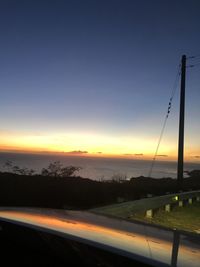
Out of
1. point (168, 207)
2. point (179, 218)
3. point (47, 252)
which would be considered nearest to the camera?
point (47, 252)

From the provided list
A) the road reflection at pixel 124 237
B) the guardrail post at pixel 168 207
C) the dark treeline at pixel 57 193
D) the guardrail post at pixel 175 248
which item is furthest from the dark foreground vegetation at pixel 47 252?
the guardrail post at pixel 168 207

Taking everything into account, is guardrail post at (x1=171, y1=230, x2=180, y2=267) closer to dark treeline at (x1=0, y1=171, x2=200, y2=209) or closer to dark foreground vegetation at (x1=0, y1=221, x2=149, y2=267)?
dark foreground vegetation at (x1=0, y1=221, x2=149, y2=267)

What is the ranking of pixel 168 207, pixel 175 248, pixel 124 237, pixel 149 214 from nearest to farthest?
pixel 175 248 < pixel 124 237 < pixel 149 214 < pixel 168 207

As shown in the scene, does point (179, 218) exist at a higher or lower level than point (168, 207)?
lower

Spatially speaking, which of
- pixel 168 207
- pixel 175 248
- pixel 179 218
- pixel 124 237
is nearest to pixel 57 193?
pixel 168 207

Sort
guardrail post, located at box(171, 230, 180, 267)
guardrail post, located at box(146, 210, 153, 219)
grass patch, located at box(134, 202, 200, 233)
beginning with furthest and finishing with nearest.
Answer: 1. guardrail post, located at box(146, 210, 153, 219)
2. grass patch, located at box(134, 202, 200, 233)
3. guardrail post, located at box(171, 230, 180, 267)

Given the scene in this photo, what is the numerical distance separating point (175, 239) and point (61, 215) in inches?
48.5

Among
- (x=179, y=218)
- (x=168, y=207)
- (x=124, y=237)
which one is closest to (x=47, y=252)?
(x=124, y=237)

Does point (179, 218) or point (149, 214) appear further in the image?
point (179, 218)

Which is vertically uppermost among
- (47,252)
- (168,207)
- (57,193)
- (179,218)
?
(47,252)

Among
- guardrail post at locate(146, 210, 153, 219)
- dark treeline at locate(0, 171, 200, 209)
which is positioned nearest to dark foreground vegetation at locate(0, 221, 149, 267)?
dark treeline at locate(0, 171, 200, 209)

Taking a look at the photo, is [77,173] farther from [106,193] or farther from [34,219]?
[34,219]

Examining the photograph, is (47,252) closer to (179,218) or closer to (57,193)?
(179,218)

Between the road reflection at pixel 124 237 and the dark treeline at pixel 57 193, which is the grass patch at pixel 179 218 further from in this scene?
the road reflection at pixel 124 237
